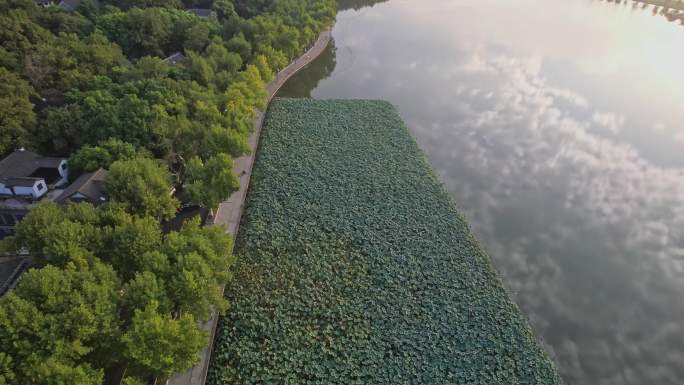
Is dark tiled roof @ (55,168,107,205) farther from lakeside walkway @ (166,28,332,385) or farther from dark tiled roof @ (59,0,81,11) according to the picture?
dark tiled roof @ (59,0,81,11)

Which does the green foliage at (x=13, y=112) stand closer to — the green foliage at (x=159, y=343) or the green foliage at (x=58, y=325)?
the green foliage at (x=58, y=325)

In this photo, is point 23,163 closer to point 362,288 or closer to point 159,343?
point 159,343

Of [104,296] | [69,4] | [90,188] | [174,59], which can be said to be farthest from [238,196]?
[69,4]

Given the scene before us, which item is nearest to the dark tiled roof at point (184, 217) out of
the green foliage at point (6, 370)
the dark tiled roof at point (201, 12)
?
the green foliage at point (6, 370)

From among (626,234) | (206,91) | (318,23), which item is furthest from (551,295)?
(318,23)

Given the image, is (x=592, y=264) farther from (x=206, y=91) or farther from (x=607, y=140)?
(x=206, y=91)

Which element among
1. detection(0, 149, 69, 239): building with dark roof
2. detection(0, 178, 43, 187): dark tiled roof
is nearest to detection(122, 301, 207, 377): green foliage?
detection(0, 149, 69, 239): building with dark roof

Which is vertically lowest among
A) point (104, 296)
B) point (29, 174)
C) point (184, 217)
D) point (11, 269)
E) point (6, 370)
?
point (11, 269)
